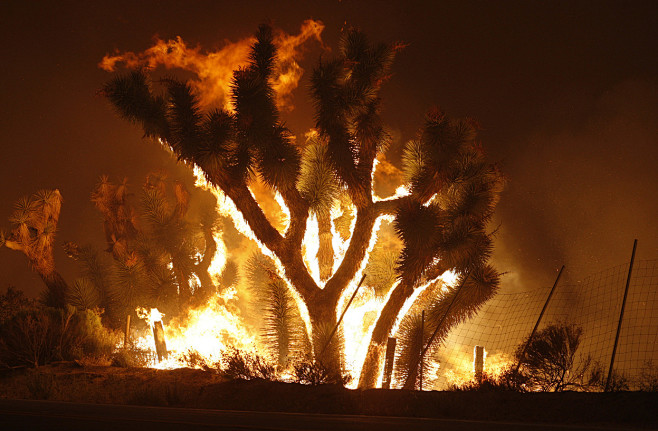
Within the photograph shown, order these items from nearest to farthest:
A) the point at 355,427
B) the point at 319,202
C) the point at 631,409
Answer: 1. the point at 355,427
2. the point at 631,409
3. the point at 319,202

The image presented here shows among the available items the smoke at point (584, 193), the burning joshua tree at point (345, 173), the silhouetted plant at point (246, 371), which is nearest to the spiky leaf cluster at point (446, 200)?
the burning joshua tree at point (345, 173)

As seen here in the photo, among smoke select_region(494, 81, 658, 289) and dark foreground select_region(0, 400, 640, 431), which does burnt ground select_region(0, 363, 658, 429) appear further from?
smoke select_region(494, 81, 658, 289)

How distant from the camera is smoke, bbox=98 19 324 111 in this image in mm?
20328

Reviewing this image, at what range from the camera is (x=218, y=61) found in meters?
21.3

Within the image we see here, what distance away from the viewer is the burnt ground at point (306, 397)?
6454 mm

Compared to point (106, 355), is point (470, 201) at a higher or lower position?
higher

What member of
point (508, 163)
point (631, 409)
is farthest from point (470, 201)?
point (508, 163)

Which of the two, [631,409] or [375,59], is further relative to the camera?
[375,59]

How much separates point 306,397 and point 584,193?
15759 millimetres

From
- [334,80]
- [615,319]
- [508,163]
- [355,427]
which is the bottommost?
[355,427]

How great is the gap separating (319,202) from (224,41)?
10587 mm

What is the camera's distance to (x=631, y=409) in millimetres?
6238

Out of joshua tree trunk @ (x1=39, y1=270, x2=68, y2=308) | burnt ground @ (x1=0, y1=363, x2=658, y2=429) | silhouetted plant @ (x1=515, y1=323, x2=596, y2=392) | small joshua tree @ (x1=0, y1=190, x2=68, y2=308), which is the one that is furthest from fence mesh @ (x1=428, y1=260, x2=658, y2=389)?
small joshua tree @ (x1=0, y1=190, x2=68, y2=308)

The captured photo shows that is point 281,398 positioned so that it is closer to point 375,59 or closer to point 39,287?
point 375,59
